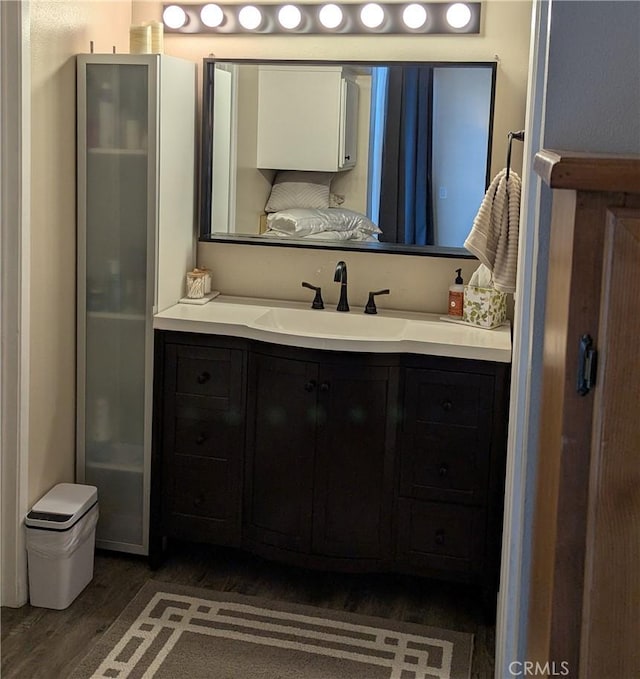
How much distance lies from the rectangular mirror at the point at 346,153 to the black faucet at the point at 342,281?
4.4 inches

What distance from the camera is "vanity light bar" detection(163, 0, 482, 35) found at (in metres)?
3.17

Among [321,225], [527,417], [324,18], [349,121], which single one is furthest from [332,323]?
[527,417]

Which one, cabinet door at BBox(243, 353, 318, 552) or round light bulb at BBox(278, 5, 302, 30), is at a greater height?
round light bulb at BBox(278, 5, 302, 30)

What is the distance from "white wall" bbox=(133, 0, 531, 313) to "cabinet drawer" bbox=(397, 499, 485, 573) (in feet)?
2.45

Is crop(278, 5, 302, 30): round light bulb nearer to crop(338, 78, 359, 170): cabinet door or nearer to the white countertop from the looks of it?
crop(338, 78, 359, 170): cabinet door

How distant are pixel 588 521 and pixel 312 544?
1.94 meters

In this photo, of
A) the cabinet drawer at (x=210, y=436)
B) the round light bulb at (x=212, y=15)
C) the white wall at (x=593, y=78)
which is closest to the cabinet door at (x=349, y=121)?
the round light bulb at (x=212, y=15)

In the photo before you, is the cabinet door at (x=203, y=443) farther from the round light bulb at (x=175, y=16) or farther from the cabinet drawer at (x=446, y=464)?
the round light bulb at (x=175, y=16)

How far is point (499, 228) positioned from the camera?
2922 mm

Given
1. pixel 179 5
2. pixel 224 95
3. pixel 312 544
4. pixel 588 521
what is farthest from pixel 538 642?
pixel 179 5

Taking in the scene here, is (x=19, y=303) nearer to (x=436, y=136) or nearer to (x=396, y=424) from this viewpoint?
(x=396, y=424)

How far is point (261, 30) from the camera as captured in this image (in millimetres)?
3332

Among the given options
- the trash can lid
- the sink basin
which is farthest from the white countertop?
the trash can lid

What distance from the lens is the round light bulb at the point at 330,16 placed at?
128 inches
